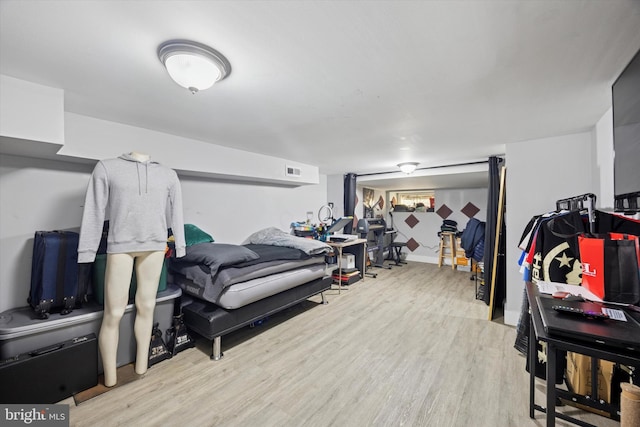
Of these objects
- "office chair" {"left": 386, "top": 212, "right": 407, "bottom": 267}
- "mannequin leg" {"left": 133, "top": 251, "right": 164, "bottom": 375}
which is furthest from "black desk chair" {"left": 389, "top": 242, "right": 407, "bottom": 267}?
"mannequin leg" {"left": 133, "top": 251, "right": 164, "bottom": 375}

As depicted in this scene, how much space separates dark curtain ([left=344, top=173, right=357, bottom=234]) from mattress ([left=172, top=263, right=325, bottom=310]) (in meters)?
2.47

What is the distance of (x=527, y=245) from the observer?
7.22 ft

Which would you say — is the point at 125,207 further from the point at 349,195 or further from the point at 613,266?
the point at 349,195

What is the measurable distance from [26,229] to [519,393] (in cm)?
405

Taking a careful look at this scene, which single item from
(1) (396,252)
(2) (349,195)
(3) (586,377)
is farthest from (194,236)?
(1) (396,252)

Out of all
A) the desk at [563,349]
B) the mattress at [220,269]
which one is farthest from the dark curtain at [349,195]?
the desk at [563,349]

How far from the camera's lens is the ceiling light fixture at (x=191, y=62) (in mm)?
1232

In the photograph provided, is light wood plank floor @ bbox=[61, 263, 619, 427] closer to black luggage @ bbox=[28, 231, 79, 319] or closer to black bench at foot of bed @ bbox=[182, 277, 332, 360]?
black bench at foot of bed @ bbox=[182, 277, 332, 360]

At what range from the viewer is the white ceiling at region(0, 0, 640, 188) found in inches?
40.6

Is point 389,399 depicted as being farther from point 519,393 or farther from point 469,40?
point 469,40

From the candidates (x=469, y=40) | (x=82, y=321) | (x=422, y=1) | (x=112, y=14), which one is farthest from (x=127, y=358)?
(x=469, y=40)

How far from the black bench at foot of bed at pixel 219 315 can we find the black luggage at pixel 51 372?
701 mm

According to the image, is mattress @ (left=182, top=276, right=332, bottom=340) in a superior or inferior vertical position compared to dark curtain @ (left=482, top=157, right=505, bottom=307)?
inferior

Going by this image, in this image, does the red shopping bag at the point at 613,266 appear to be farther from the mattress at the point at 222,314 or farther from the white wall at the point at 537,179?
the mattress at the point at 222,314
